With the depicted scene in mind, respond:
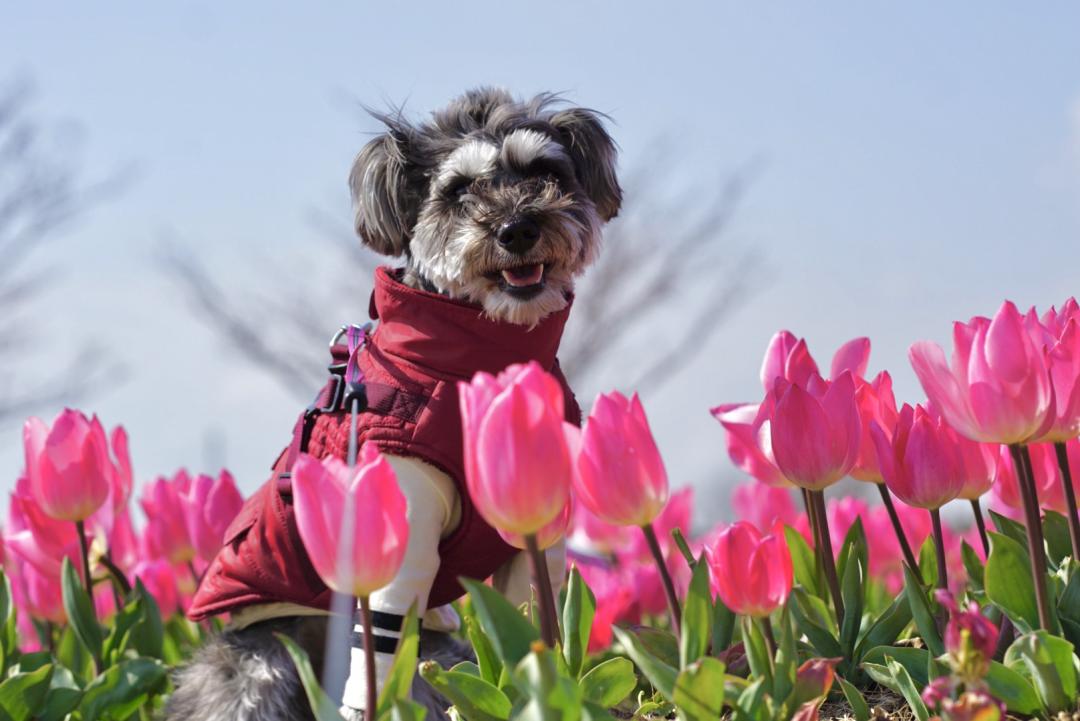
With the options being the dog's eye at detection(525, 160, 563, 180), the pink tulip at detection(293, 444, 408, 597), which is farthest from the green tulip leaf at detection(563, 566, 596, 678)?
the dog's eye at detection(525, 160, 563, 180)

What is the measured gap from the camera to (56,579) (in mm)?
3656

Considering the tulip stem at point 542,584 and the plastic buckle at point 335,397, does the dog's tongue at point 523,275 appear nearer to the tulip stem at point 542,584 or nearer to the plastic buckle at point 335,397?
the plastic buckle at point 335,397

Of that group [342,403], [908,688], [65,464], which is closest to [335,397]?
[342,403]

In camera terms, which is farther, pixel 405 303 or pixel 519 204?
pixel 519 204

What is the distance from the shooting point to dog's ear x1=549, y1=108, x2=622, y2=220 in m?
4.17

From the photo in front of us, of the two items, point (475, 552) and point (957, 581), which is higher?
point (957, 581)

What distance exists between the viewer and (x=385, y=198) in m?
3.78

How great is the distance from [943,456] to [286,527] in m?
1.64

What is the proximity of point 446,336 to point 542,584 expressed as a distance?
4.65ft

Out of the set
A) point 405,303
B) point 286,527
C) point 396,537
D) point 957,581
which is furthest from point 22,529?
point 957,581

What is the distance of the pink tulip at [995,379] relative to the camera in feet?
6.19

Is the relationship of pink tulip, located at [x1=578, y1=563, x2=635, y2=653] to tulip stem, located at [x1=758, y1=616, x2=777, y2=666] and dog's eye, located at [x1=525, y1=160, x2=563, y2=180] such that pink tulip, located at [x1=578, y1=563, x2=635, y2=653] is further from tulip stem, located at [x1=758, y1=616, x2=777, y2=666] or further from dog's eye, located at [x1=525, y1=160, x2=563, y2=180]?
dog's eye, located at [x1=525, y1=160, x2=563, y2=180]

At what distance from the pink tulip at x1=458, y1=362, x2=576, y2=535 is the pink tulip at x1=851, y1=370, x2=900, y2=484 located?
37.3 inches

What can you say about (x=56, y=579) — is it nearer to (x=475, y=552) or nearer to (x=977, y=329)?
(x=475, y=552)
